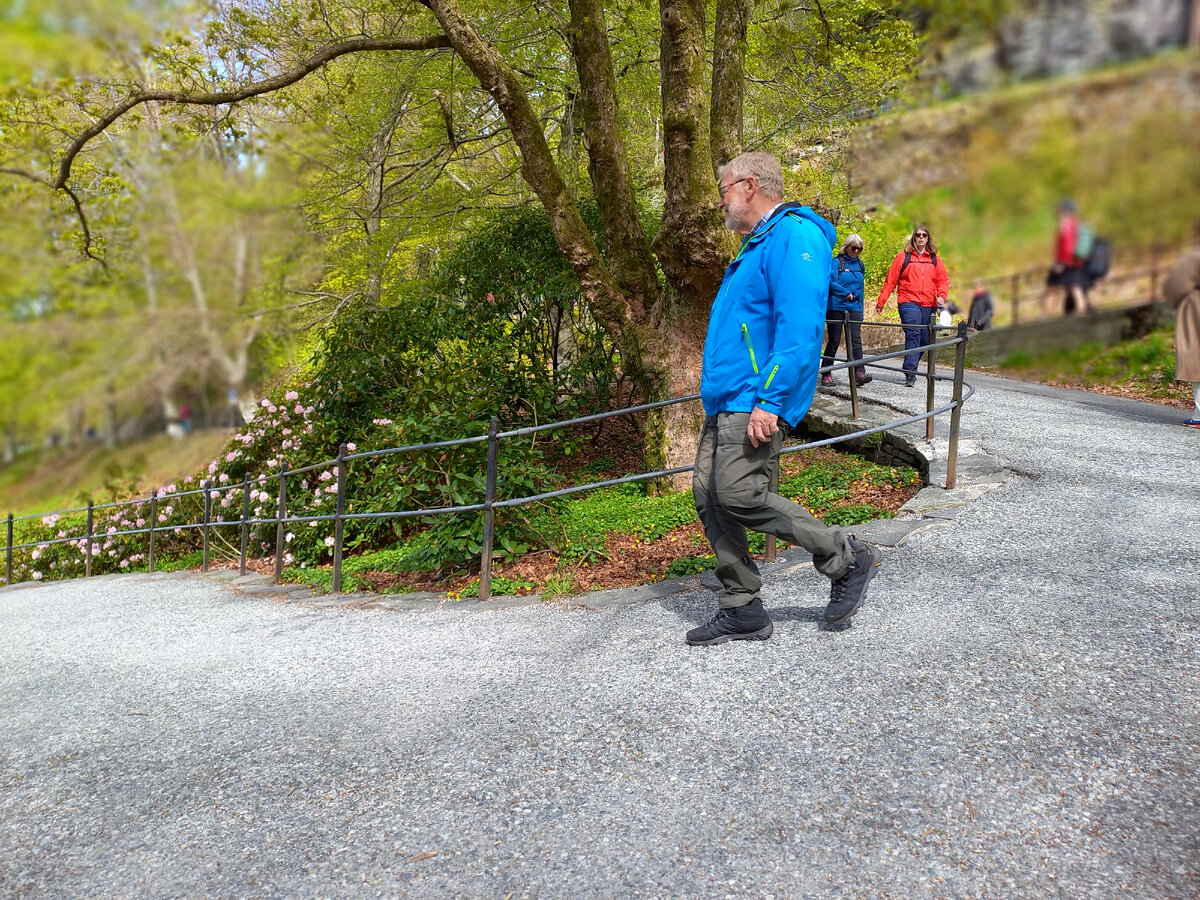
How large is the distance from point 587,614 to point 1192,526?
3580 mm

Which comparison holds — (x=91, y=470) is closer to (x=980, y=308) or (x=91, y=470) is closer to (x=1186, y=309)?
(x=980, y=308)

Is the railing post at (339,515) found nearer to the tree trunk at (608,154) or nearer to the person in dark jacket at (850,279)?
the tree trunk at (608,154)

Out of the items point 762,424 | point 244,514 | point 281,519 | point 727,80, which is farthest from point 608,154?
point 762,424

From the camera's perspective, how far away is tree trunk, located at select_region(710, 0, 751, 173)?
737cm

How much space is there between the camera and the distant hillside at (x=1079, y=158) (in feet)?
1.21

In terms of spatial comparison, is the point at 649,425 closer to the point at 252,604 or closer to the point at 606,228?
the point at 606,228

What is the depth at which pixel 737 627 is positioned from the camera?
3896mm

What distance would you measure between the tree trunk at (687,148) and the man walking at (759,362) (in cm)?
340

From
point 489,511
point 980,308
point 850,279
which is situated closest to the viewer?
point 980,308

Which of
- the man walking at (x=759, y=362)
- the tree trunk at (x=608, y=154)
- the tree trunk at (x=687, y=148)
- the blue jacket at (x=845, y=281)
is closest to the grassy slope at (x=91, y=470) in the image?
the blue jacket at (x=845, y=281)

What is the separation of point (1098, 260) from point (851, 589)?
11.9ft

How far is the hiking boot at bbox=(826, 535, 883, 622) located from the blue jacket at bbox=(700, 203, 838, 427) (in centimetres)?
96

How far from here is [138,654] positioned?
209 inches

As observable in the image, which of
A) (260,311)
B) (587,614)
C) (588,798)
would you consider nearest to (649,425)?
(587,614)
